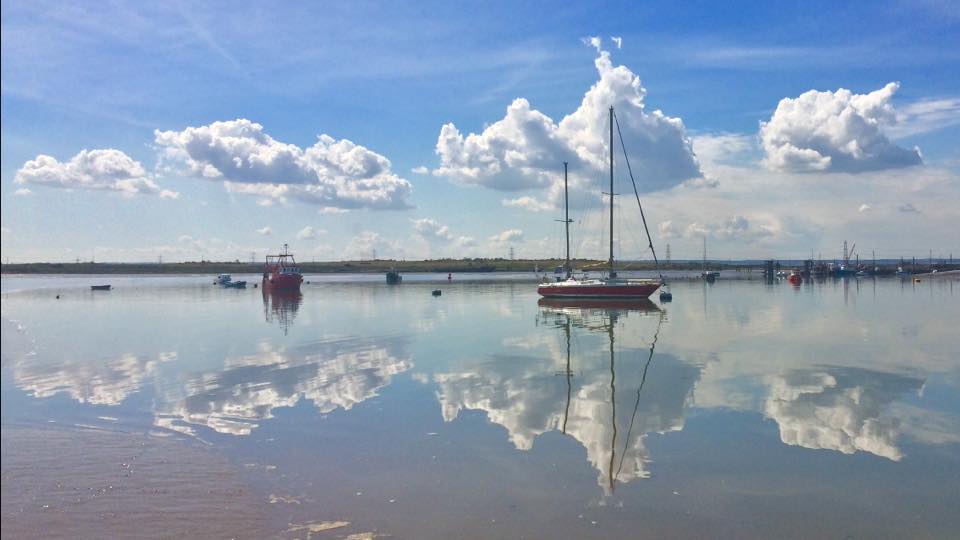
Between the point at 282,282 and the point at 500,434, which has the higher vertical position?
the point at 282,282

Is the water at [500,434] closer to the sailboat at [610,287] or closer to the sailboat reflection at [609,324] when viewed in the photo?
the sailboat reflection at [609,324]

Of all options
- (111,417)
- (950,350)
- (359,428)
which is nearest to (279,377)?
(111,417)

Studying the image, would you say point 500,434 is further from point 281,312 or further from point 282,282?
point 282,282

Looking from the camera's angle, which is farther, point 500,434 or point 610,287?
point 610,287

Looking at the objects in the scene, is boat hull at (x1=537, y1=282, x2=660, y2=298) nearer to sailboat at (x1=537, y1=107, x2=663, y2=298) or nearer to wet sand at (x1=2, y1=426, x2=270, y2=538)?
sailboat at (x1=537, y1=107, x2=663, y2=298)

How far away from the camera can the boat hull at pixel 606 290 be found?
62.2 metres

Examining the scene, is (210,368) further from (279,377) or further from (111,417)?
(111,417)

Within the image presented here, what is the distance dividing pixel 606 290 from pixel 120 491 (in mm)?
53723

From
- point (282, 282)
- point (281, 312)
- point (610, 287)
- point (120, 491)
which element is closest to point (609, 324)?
point (610, 287)

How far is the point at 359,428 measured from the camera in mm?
17281

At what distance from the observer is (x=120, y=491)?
40.3 ft

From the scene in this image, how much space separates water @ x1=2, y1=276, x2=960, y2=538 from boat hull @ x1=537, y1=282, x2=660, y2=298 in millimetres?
26712

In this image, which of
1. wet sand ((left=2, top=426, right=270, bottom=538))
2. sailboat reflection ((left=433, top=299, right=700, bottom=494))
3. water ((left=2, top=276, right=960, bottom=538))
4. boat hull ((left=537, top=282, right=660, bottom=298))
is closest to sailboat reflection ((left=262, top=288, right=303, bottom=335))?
water ((left=2, top=276, right=960, bottom=538))

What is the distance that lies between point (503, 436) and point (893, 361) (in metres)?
19.7
